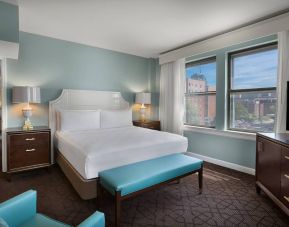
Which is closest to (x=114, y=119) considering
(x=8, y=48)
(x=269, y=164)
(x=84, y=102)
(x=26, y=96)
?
(x=84, y=102)

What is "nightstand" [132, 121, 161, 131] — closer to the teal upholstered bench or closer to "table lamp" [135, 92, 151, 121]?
"table lamp" [135, 92, 151, 121]

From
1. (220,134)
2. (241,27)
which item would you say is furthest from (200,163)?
(241,27)

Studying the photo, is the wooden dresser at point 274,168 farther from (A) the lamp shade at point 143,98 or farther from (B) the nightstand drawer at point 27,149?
(B) the nightstand drawer at point 27,149

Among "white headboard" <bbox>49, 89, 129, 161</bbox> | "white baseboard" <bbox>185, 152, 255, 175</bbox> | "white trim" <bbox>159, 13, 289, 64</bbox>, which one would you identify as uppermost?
"white trim" <bbox>159, 13, 289, 64</bbox>

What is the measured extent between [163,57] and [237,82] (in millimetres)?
2047

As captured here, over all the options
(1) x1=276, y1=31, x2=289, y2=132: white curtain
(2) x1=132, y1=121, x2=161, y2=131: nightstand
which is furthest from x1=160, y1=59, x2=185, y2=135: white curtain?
(1) x1=276, y1=31, x2=289, y2=132: white curtain

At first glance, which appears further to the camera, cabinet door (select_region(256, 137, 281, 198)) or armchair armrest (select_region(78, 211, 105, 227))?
cabinet door (select_region(256, 137, 281, 198))

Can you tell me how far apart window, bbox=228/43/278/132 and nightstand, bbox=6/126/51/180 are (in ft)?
11.9

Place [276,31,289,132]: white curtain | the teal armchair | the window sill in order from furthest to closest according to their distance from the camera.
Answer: the window sill < [276,31,289,132]: white curtain < the teal armchair

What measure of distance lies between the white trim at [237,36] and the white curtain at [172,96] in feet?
0.98

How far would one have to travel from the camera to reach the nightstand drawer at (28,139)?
9.98 ft

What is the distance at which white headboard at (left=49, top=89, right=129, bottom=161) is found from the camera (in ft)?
12.7

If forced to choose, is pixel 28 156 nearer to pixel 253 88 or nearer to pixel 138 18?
pixel 138 18

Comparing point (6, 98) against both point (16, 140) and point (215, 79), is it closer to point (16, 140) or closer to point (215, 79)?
point (16, 140)
